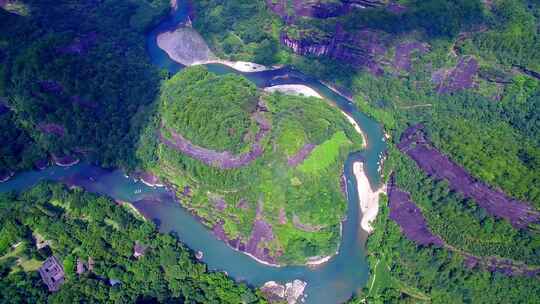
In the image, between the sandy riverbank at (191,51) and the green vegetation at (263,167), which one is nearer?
the green vegetation at (263,167)

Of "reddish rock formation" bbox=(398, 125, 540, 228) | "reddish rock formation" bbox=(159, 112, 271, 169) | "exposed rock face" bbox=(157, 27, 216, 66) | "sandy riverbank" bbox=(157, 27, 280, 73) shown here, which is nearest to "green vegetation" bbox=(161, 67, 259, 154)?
"reddish rock formation" bbox=(159, 112, 271, 169)

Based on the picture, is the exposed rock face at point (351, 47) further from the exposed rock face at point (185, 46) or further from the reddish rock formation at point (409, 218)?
the reddish rock formation at point (409, 218)

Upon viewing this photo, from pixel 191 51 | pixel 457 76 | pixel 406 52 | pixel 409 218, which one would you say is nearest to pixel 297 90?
pixel 406 52

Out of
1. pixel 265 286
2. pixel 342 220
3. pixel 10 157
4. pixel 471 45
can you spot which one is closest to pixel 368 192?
pixel 342 220

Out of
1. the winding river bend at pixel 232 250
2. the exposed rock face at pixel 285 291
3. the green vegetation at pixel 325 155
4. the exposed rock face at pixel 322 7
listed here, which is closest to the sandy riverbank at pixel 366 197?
the winding river bend at pixel 232 250

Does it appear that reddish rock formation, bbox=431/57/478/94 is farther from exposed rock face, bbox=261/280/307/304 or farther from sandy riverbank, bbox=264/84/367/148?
exposed rock face, bbox=261/280/307/304

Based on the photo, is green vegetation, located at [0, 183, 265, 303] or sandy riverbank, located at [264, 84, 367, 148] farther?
sandy riverbank, located at [264, 84, 367, 148]
